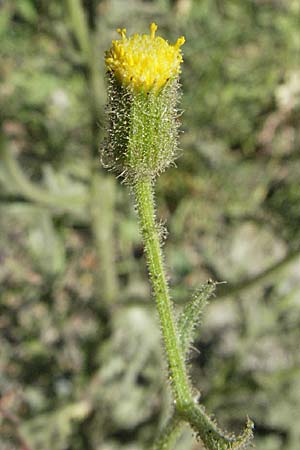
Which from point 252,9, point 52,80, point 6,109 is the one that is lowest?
point 252,9

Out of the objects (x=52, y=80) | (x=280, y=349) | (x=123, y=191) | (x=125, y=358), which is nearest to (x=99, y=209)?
(x=123, y=191)

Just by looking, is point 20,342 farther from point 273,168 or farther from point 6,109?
point 273,168

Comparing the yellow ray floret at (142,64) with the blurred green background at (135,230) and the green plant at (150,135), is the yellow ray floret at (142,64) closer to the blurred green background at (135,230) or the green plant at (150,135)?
the green plant at (150,135)

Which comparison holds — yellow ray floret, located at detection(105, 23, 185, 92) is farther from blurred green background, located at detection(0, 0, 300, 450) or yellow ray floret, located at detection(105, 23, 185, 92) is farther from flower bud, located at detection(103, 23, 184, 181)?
blurred green background, located at detection(0, 0, 300, 450)

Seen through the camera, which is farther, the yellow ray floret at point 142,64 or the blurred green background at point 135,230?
the blurred green background at point 135,230

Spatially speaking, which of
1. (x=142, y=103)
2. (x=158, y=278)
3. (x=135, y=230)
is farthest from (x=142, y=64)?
(x=135, y=230)

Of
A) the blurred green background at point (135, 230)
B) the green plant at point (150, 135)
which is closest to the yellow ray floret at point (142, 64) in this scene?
the green plant at point (150, 135)
